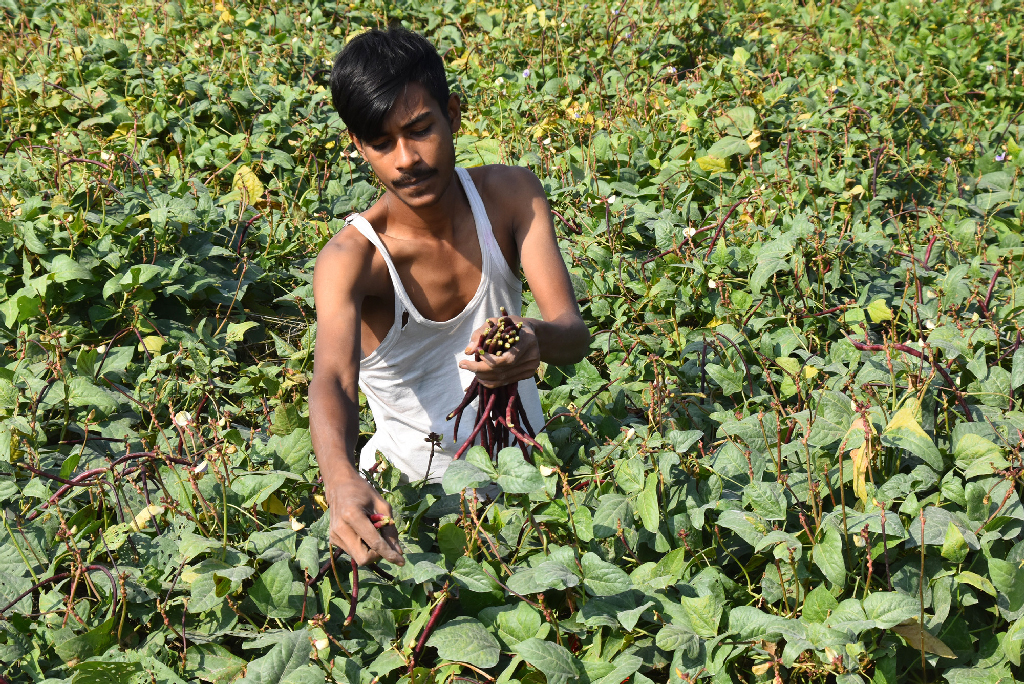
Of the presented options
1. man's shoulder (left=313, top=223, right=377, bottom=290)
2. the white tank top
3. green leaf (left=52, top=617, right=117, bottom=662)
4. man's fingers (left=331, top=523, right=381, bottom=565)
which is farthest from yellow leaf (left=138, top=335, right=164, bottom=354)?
man's fingers (left=331, top=523, right=381, bottom=565)

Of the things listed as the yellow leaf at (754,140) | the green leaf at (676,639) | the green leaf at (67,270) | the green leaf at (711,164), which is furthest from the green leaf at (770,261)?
the green leaf at (67,270)

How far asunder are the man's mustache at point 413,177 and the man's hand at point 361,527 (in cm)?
83

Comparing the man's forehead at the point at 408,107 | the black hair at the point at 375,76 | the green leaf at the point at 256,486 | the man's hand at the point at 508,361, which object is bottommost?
the green leaf at the point at 256,486

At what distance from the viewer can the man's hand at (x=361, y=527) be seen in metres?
1.53

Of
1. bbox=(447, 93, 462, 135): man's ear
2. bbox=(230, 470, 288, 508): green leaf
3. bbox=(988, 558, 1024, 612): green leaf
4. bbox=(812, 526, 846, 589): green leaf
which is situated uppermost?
bbox=(447, 93, 462, 135): man's ear

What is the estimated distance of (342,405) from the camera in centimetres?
200

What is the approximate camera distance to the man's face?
212 cm

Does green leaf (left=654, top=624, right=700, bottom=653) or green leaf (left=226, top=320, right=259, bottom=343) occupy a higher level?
green leaf (left=654, top=624, right=700, bottom=653)

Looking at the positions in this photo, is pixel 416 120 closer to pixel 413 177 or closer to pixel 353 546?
pixel 413 177

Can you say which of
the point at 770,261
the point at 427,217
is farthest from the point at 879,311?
the point at 427,217

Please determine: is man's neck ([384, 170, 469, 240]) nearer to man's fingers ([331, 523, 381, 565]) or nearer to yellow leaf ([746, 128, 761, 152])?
man's fingers ([331, 523, 381, 565])

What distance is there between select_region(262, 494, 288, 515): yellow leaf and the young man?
131mm

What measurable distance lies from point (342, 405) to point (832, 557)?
104cm

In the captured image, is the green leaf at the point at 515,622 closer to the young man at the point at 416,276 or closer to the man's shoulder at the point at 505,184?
the young man at the point at 416,276
